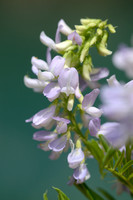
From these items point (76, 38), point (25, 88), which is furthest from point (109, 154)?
point (25, 88)

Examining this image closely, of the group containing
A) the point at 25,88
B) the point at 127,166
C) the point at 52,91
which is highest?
the point at 52,91

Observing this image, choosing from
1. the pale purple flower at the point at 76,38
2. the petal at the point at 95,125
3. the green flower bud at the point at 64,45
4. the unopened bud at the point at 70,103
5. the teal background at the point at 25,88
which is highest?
the pale purple flower at the point at 76,38

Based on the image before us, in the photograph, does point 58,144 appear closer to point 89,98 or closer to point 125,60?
point 89,98

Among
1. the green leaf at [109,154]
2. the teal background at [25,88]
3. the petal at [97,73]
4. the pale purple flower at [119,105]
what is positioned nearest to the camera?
the pale purple flower at [119,105]

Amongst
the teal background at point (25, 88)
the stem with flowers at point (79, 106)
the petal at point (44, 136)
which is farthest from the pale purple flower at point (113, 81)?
the teal background at point (25, 88)

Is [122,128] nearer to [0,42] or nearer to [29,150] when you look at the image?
[29,150]

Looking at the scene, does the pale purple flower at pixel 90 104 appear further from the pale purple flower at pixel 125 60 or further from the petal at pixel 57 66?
the pale purple flower at pixel 125 60

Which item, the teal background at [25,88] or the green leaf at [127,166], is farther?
the teal background at [25,88]
